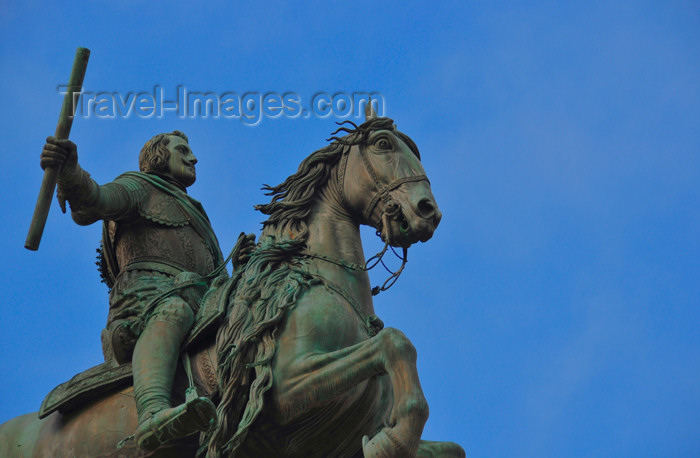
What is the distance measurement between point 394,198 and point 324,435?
6.98 feet

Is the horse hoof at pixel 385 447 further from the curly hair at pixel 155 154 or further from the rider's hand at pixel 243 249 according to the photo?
the curly hair at pixel 155 154

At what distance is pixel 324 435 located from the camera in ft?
33.4

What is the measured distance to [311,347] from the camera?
33.2 ft

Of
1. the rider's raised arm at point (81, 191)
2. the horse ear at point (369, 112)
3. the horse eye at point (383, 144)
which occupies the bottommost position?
the horse eye at point (383, 144)

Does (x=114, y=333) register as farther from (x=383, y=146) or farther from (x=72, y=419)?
(x=383, y=146)

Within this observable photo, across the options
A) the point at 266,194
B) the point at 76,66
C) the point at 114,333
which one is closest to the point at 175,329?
the point at 114,333

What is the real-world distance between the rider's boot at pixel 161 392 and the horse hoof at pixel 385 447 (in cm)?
121

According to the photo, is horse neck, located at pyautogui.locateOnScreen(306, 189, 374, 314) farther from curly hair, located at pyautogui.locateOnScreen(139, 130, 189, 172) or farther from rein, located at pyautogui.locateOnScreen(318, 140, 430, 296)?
curly hair, located at pyautogui.locateOnScreen(139, 130, 189, 172)

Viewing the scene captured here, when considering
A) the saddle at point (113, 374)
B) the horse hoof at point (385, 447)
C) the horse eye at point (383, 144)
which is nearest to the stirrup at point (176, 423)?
the saddle at point (113, 374)

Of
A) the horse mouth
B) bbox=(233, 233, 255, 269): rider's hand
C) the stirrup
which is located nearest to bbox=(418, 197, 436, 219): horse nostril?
the horse mouth

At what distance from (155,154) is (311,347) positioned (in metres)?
3.95

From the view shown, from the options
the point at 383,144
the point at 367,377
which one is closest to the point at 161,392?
the point at 367,377

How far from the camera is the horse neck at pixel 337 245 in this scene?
35.5 ft

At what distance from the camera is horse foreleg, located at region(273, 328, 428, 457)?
9.33 m
